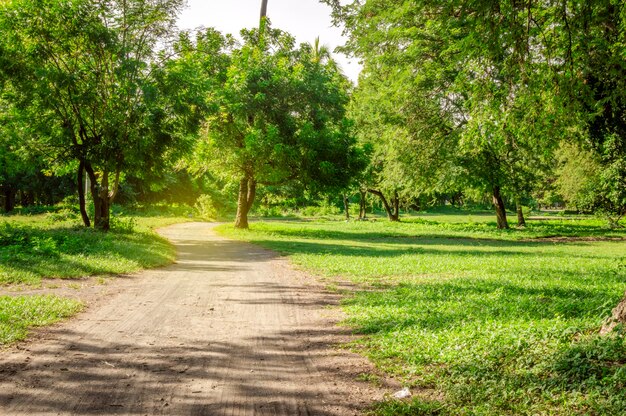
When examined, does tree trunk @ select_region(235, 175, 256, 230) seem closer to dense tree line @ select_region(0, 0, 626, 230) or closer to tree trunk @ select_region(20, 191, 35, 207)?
dense tree line @ select_region(0, 0, 626, 230)

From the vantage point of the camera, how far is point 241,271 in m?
13.6

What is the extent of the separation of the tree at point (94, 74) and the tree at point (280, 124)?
5902 millimetres

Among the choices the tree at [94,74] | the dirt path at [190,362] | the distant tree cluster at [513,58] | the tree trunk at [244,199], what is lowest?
the dirt path at [190,362]

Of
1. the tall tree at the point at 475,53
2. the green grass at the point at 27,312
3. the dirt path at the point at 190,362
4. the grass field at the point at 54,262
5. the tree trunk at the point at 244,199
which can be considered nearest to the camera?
the dirt path at the point at 190,362

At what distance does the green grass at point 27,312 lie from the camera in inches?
252

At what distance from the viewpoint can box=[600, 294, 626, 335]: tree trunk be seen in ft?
16.7

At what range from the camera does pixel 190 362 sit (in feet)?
18.4

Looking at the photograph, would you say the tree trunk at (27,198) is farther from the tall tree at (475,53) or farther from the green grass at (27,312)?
the green grass at (27,312)

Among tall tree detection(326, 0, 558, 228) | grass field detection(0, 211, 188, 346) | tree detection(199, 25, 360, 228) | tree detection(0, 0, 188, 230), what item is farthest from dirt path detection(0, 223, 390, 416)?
tree detection(199, 25, 360, 228)

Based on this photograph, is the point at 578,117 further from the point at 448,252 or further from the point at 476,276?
the point at 448,252

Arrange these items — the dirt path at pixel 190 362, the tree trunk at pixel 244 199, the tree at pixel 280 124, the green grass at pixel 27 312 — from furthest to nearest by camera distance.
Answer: the tree trunk at pixel 244 199 < the tree at pixel 280 124 < the green grass at pixel 27 312 < the dirt path at pixel 190 362

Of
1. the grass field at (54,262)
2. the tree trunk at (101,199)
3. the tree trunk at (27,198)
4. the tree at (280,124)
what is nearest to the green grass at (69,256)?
the grass field at (54,262)

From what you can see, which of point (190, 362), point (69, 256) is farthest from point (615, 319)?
Result: point (69, 256)

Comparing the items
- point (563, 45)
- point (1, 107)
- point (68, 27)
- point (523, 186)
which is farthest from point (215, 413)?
point (523, 186)
